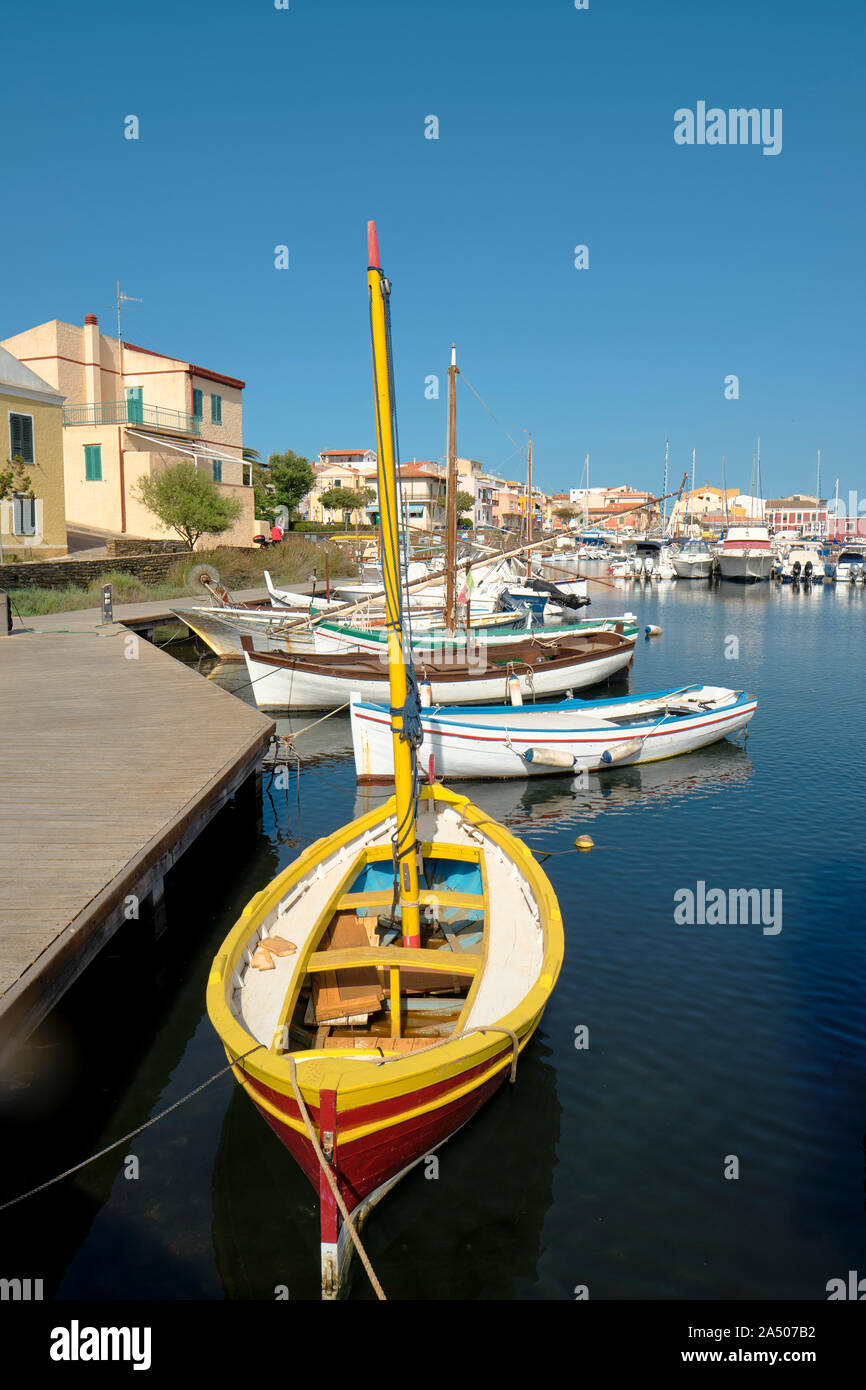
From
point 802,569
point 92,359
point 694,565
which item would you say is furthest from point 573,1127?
point 694,565

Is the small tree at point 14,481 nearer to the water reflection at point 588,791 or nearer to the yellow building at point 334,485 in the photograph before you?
the water reflection at point 588,791

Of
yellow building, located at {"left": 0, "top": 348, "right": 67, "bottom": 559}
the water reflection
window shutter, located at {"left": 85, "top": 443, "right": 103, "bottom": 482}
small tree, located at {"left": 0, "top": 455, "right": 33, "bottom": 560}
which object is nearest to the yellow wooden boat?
the water reflection

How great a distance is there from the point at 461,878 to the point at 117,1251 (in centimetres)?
505

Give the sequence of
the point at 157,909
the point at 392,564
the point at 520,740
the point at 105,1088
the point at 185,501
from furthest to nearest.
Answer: the point at 185,501
the point at 520,740
the point at 157,909
the point at 105,1088
the point at 392,564

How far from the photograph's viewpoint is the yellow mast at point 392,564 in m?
7.28

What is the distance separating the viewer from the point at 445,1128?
6.52 m

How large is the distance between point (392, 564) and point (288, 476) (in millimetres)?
77242

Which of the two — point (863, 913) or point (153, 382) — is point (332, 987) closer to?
point (863, 913)

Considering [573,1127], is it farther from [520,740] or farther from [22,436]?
[22,436]

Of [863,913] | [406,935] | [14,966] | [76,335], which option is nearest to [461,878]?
[406,935]

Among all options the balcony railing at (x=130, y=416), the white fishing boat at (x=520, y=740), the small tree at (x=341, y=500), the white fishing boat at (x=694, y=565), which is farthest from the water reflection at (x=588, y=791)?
the small tree at (x=341, y=500)

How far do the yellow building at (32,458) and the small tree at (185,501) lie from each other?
750 cm

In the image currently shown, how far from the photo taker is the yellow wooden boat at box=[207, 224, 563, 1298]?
5.74m

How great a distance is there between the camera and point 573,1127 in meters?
7.89
